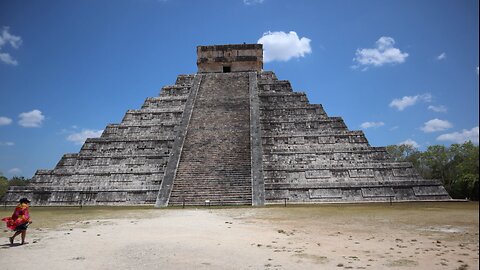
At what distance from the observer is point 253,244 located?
7.45m

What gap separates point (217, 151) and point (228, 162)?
1.09 metres

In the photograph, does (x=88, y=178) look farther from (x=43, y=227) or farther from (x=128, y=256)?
(x=128, y=256)

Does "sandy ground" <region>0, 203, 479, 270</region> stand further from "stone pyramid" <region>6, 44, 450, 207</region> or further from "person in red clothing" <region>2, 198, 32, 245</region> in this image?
"stone pyramid" <region>6, 44, 450, 207</region>

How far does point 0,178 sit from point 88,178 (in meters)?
15.5

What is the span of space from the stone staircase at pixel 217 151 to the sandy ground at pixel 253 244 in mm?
5167

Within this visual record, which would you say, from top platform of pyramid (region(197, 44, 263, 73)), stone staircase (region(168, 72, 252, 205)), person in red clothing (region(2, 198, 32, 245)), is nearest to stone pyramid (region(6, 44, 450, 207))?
stone staircase (region(168, 72, 252, 205))

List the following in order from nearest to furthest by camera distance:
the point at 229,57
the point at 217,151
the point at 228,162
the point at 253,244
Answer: the point at 253,244
the point at 228,162
the point at 217,151
the point at 229,57

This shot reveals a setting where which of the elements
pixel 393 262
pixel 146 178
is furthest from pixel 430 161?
pixel 393 262

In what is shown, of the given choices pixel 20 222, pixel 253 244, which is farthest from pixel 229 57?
pixel 253 244

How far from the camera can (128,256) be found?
6.55 metres

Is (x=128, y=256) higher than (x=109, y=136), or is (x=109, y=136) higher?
(x=109, y=136)

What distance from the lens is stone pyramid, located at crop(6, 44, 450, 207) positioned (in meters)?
17.3

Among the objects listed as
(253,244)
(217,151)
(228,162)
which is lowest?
(253,244)

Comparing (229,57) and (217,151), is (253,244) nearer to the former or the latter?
(217,151)
